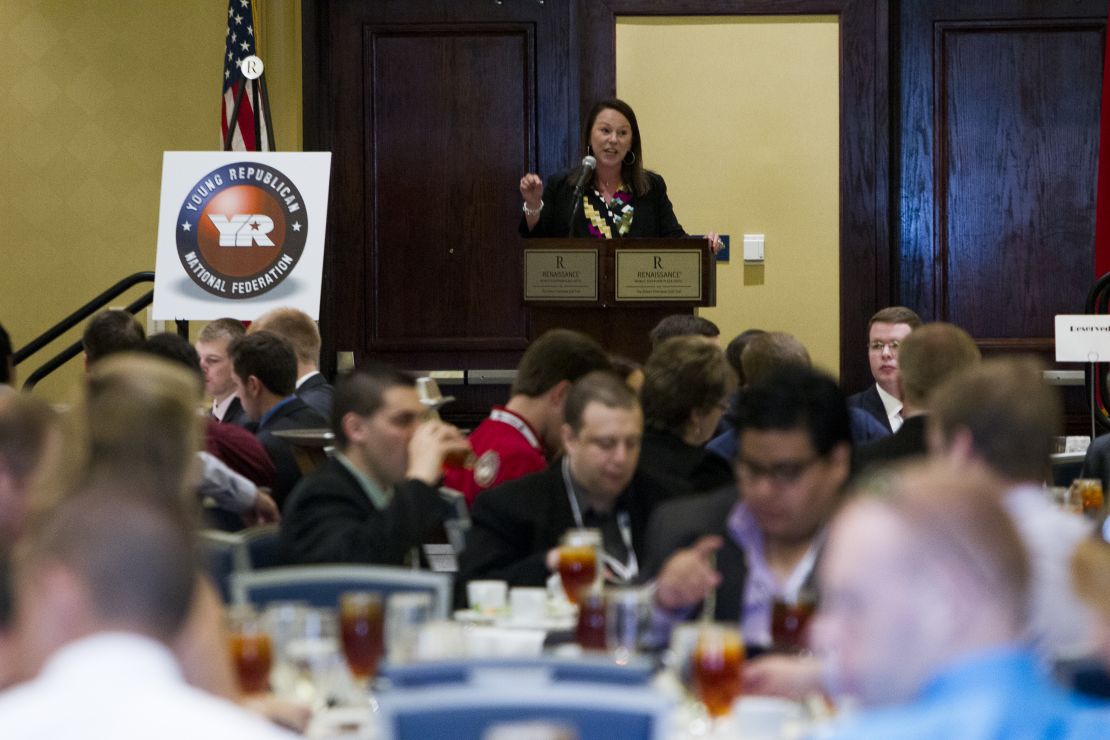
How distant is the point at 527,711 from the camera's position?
1950mm

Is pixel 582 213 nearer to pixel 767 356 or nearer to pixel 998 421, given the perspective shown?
pixel 767 356

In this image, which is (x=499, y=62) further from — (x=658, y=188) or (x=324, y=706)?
(x=324, y=706)

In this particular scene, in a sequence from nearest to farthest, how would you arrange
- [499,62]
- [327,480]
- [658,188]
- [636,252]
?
[327,480] → [636,252] → [658,188] → [499,62]

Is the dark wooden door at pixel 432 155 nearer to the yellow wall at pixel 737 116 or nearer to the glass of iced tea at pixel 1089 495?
the yellow wall at pixel 737 116

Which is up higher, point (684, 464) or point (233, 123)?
point (233, 123)

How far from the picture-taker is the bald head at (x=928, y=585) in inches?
66.2

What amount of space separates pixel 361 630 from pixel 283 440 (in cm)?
304

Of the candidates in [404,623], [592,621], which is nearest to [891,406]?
[592,621]

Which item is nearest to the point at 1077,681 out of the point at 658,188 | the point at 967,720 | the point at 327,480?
the point at 967,720

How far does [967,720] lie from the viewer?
166 cm

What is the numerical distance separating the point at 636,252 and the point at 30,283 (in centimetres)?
451

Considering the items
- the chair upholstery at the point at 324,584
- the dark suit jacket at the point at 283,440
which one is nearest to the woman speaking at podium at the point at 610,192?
the dark suit jacket at the point at 283,440

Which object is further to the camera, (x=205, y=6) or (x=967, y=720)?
(x=205, y=6)

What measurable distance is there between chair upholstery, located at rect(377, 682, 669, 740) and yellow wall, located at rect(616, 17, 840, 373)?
7.60 metres
